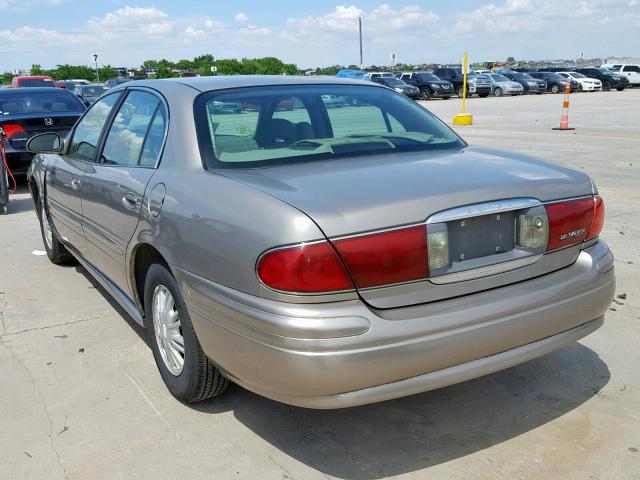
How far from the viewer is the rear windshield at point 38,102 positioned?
33.3ft

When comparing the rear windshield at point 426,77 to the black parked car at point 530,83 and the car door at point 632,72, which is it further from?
the car door at point 632,72

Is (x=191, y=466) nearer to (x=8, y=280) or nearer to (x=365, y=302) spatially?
(x=365, y=302)

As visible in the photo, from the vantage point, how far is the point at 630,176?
9.82m

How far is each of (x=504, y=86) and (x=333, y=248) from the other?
134 feet

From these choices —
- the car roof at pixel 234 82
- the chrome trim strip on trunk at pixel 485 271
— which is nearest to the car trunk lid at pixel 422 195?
the chrome trim strip on trunk at pixel 485 271

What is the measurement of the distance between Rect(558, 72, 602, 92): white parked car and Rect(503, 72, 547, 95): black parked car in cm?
213

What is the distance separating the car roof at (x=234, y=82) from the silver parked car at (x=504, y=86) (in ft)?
128

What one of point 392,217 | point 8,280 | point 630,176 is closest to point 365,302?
point 392,217

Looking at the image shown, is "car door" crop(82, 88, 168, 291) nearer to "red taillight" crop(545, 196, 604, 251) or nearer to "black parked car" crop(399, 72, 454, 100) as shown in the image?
"red taillight" crop(545, 196, 604, 251)

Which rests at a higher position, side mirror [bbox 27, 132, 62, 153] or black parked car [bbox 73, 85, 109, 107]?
side mirror [bbox 27, 132, 62, 153]

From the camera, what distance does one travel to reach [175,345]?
3385mm

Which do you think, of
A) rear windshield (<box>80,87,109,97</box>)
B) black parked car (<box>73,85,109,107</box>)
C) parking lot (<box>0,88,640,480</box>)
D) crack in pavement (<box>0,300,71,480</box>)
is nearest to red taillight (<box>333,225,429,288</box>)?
parking lot (<box>0,88,640,480</box>)

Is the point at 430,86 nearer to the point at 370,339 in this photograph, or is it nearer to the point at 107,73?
the point at 370,339

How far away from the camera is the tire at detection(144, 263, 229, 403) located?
314cm
